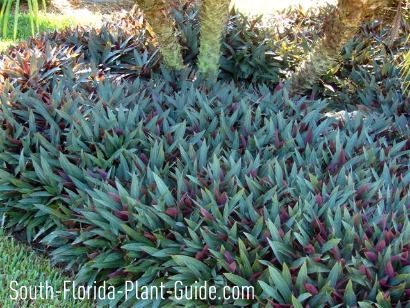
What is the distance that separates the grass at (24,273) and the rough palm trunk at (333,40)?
2527 millimetres

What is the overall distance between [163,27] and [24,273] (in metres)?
2.31

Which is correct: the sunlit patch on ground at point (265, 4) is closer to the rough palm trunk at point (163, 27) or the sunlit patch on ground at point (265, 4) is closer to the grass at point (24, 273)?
the rough palm trunk at point (163, 27)

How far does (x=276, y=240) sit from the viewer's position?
2584 mm

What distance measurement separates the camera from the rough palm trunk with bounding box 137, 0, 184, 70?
440 centimetres

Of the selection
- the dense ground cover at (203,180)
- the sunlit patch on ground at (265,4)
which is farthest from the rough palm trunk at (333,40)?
the sunlit patch on ground at (265,4)

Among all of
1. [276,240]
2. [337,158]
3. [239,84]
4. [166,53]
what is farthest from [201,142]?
[239,84]

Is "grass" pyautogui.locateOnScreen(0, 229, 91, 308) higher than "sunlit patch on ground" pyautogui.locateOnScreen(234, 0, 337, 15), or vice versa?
"sunlit patch on ground" pyautogui.locateOnScreen(234, 0, 337, 15)

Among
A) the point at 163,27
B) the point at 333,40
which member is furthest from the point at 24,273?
the point at 333,40

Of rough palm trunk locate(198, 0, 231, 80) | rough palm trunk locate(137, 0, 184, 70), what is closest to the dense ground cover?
rough palm trunk locate(137, 0, 184, 70)

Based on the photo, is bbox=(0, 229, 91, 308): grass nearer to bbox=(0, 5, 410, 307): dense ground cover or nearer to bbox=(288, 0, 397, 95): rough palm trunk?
bbox=(0, 5, 410, 307): dense ground cover

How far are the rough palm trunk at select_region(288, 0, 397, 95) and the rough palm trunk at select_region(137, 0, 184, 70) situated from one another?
0.98 m

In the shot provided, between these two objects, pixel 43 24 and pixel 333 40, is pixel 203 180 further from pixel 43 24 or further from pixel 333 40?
pixel 43 24

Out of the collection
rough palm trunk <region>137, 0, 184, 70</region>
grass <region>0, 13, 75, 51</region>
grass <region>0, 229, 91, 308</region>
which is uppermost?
rough palm trunk <region>137, 0, 184, 70</region>

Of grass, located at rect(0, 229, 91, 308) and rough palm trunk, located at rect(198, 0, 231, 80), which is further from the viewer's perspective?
rough palm trunk, located at rect(198, 0, 231, 80)
